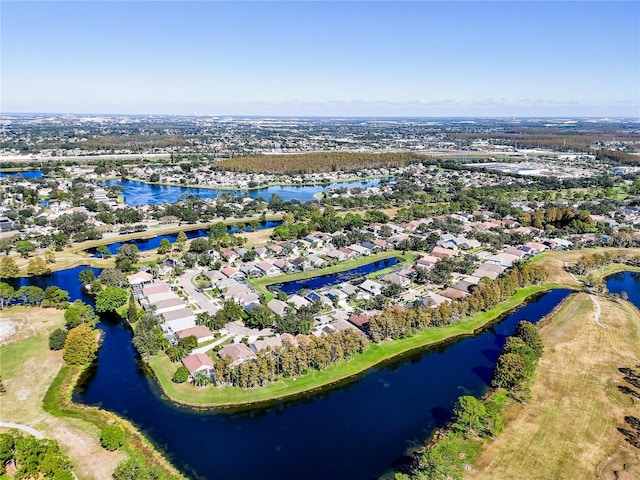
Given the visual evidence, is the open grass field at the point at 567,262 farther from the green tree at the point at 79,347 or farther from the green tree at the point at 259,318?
the green tree at the point at 79,347

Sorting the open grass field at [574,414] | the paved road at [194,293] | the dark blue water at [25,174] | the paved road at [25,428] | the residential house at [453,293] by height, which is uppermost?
the dark blue water at [25,174]

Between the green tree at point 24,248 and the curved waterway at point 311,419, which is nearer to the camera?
the curved waterway at point 311,419

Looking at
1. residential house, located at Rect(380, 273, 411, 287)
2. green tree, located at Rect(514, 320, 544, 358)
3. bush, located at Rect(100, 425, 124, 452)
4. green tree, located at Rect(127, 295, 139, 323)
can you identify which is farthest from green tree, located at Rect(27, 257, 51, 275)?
green tree, located at Rect(514, 320, 544, 358)

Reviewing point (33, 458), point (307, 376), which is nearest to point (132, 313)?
point (33, 458)

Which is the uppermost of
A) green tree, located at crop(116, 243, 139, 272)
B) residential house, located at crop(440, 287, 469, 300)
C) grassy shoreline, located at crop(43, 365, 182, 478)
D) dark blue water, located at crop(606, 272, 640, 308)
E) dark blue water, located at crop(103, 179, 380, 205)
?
dark blue water, located at crop(103, 179, 380, 205)

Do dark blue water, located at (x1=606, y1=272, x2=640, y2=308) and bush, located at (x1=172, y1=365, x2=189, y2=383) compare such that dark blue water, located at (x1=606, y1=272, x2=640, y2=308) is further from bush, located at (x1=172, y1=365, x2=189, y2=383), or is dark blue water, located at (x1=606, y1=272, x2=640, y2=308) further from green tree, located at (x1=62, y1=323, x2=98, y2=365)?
green tree, located at (x1=62, y1=323, x2=98, y2=365)

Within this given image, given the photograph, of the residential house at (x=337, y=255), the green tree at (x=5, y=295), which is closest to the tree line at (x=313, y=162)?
the residential house at (x=337, y=255)

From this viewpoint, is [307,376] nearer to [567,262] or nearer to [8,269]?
[8,269]
